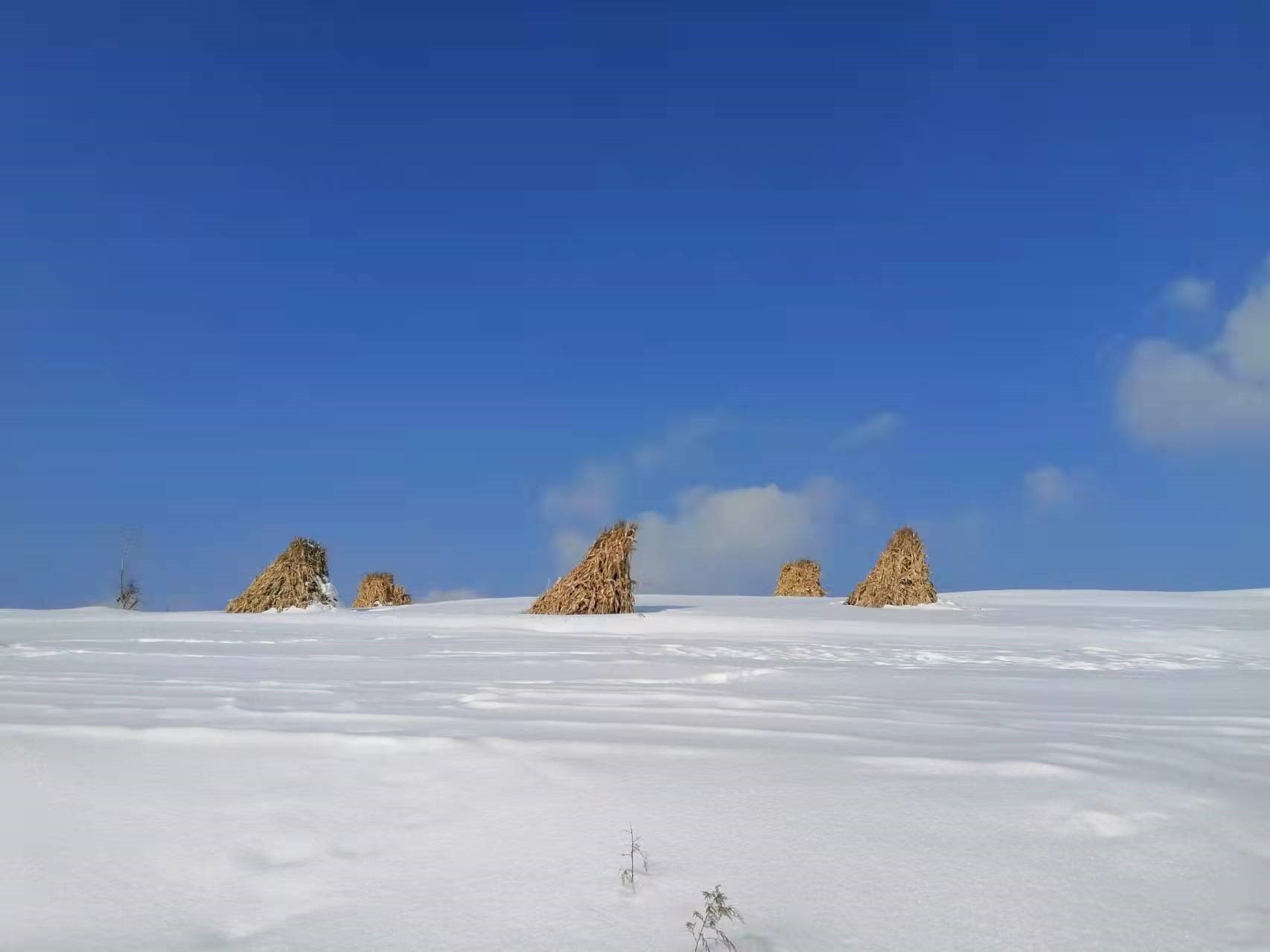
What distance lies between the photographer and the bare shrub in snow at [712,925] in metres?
1.48

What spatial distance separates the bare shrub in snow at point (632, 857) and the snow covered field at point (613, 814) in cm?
2

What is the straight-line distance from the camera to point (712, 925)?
4.91 ft

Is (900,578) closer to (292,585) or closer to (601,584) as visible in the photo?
(601,584)

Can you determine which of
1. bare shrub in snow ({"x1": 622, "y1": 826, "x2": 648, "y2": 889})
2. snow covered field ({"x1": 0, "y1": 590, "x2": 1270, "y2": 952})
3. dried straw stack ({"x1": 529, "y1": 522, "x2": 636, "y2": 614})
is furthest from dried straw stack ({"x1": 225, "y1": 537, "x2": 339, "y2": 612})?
bare shrub in snow ({"x1": 622, "y1": 826, "x2": 648, "y2": 889})

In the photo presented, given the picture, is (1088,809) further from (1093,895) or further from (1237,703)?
(1237,703)

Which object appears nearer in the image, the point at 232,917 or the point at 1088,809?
the point at 232,917

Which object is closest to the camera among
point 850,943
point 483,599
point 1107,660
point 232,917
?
point 850,943

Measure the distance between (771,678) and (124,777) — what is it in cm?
294

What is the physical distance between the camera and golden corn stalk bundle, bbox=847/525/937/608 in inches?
492

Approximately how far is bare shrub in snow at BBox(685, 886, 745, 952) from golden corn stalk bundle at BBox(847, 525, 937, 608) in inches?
441

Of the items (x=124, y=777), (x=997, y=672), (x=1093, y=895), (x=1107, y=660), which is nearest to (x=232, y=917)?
(x=124, y=777)

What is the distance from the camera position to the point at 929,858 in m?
1.80

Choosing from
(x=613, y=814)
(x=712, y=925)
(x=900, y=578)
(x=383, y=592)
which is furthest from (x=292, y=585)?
(x=712, y=925)

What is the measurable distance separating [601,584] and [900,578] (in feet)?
15.9
